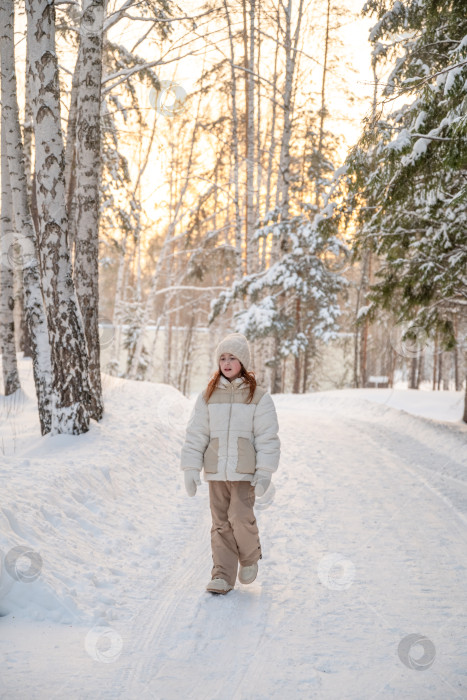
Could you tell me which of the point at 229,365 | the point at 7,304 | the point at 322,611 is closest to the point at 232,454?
the point at 229,365

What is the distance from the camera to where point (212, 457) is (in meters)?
4.02

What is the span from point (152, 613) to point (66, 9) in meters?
12.7

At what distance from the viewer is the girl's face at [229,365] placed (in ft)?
13.4

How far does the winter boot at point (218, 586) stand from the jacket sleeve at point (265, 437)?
851 mm

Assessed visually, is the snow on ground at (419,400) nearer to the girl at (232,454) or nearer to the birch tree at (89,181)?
the birch tree at (89,181)

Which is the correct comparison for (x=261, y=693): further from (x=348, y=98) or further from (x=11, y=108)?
(x=348, y=98)

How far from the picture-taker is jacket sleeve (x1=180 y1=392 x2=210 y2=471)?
4.05 m

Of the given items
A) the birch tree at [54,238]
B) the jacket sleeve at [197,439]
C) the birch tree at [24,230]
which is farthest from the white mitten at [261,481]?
the birch tree at [24,230]

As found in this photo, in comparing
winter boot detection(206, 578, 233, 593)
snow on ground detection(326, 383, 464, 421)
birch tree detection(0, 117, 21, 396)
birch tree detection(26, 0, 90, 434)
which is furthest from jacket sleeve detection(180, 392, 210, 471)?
snow on ground detection(326, 383, 464, 421)

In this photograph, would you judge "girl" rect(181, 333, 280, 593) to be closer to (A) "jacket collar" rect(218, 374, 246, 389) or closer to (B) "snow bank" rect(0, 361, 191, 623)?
(A) "jacket collar" rect(218, 374, 246, 389)

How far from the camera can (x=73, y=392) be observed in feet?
23.0

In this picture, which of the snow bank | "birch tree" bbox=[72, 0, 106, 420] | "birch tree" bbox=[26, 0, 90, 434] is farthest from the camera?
"birch tree" bbox=[72, 0, 106, 420]

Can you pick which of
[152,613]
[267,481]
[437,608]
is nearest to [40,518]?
[152,613]

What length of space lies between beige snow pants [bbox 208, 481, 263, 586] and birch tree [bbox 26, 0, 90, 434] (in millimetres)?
3512
